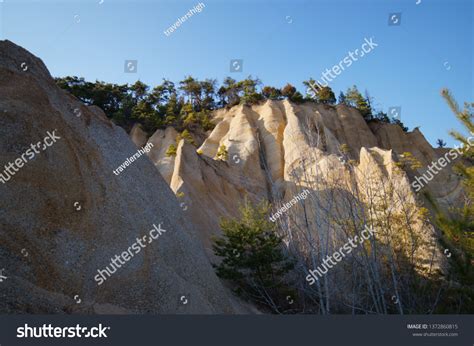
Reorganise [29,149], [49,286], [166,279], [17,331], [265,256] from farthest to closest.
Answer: [265,256] < [166,279] < [29,149] < [49,286] < [17,331]

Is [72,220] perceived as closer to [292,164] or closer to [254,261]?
[254,261]

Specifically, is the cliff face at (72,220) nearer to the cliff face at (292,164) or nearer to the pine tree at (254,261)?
the pine tree at (254,261)

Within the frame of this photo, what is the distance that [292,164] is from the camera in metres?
26.9

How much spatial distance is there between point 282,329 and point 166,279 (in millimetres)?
4084

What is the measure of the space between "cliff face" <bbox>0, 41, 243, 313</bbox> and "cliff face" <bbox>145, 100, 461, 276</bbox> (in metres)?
5.58

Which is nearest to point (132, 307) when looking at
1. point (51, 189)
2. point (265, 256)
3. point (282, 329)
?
point (51, 189)

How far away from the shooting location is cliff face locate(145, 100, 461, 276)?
17.4 meters

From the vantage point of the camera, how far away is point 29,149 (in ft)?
30.3

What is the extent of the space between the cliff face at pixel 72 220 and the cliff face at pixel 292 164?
5.58 metres

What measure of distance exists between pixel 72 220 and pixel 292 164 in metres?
18.8

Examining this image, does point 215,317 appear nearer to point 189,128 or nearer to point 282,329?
point 282,329

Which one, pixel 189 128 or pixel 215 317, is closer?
pixel 215 317

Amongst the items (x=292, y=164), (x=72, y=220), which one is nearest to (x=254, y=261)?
(x=72, y=220)

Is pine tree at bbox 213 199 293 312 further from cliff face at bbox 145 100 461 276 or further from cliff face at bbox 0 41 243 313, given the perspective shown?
cliff face at bbox 0 41 243 313
